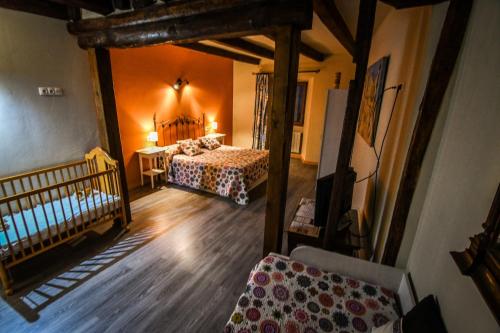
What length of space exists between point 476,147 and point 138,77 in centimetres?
419

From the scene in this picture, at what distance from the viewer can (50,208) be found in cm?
243

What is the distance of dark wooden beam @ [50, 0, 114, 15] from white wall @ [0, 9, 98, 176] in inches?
18.9

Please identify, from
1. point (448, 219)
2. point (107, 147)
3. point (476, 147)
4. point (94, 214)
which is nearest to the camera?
point (476, 147)

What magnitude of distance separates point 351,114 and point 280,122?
512 millimetres

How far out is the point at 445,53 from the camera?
112cm

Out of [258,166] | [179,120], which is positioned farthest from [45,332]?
[179,120]

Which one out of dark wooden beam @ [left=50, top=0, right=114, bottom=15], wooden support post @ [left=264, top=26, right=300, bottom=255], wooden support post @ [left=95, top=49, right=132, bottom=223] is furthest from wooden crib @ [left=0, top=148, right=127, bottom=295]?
wooden support post @ [left=264, top=26, right=300, bottom=255]

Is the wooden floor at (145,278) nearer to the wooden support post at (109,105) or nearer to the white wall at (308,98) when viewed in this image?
the wooden support post at (109,105)

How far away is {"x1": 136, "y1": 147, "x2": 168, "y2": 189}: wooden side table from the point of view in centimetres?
388

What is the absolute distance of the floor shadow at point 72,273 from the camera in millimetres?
1833

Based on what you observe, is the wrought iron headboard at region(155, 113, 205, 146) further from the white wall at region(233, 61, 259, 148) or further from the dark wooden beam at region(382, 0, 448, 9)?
the dark wooden beam at region(382, 0, 448, 9)

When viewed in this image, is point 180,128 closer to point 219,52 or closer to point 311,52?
point 219,52

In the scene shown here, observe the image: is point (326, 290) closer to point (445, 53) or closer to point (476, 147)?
point (476, 147)

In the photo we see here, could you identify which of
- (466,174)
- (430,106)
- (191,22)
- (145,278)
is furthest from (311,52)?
(145,278)
